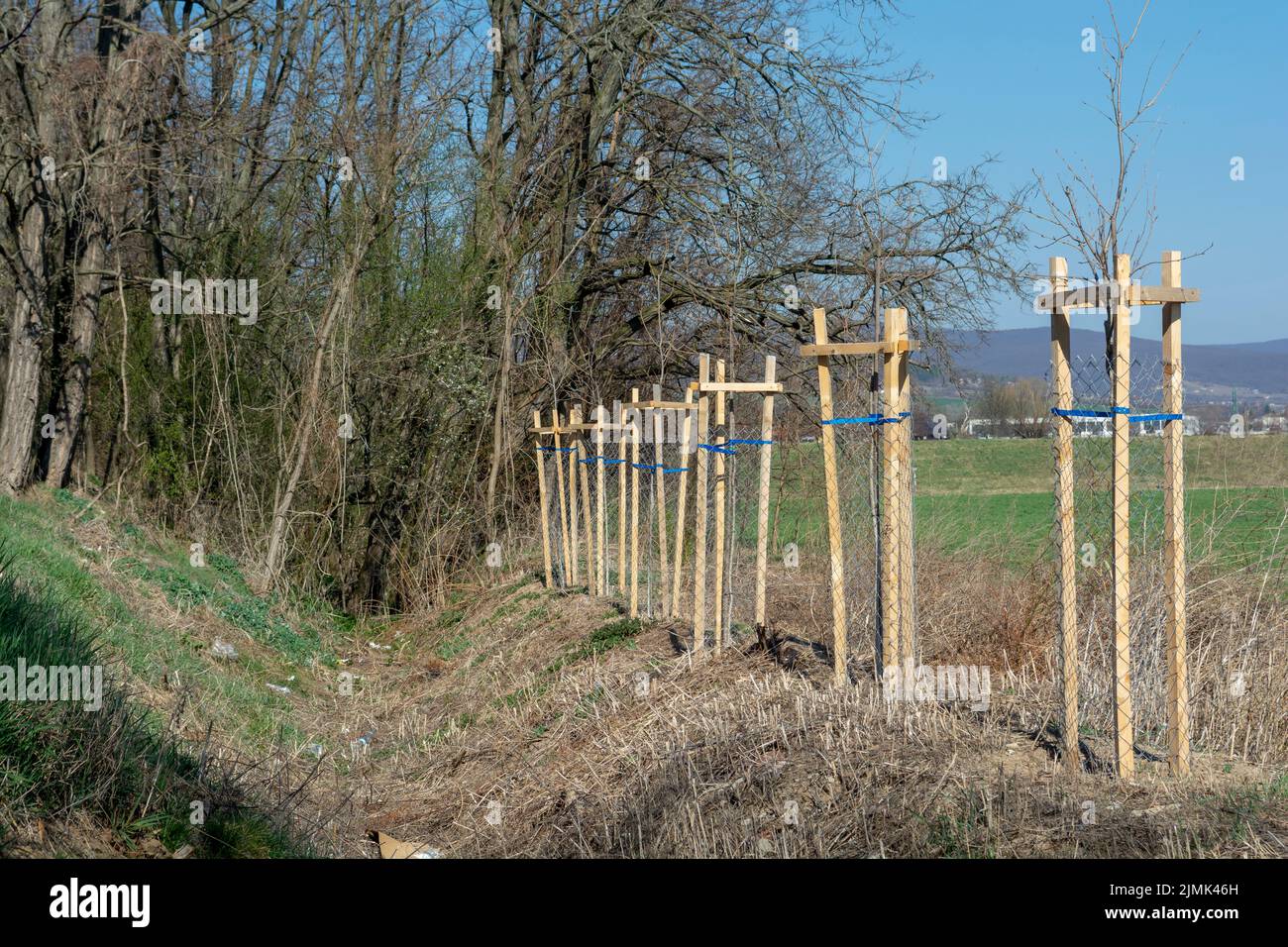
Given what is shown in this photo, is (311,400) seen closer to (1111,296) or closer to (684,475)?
(684,475)

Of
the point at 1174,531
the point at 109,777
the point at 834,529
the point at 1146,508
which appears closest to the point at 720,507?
the point at 834,529

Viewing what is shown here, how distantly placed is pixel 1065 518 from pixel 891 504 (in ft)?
3.94

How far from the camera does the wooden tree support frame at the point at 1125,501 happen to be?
19.4ft

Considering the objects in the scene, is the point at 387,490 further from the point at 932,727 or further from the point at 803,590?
the point at 932,727

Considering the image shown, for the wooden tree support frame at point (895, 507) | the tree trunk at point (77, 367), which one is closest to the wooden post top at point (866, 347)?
the wooden tree support frame at point (895, 507)

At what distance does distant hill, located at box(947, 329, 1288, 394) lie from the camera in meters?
7.18

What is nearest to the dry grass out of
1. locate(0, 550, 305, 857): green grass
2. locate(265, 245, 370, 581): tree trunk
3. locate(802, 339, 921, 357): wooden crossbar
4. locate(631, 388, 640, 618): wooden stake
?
locate(631, 388, 640, 618): wooden stake

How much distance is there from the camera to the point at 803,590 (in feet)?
40.8

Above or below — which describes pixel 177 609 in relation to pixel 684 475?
below

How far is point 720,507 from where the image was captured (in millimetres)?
9320

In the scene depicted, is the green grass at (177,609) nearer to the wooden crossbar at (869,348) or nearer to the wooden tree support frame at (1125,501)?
the wooden crossbar at (869,348)

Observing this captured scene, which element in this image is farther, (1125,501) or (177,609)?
(177,609)

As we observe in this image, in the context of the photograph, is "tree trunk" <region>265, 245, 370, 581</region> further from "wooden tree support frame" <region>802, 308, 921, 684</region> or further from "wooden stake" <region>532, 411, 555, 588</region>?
"wooden tree support frame" <region>802, 308, 921, 684</region>
